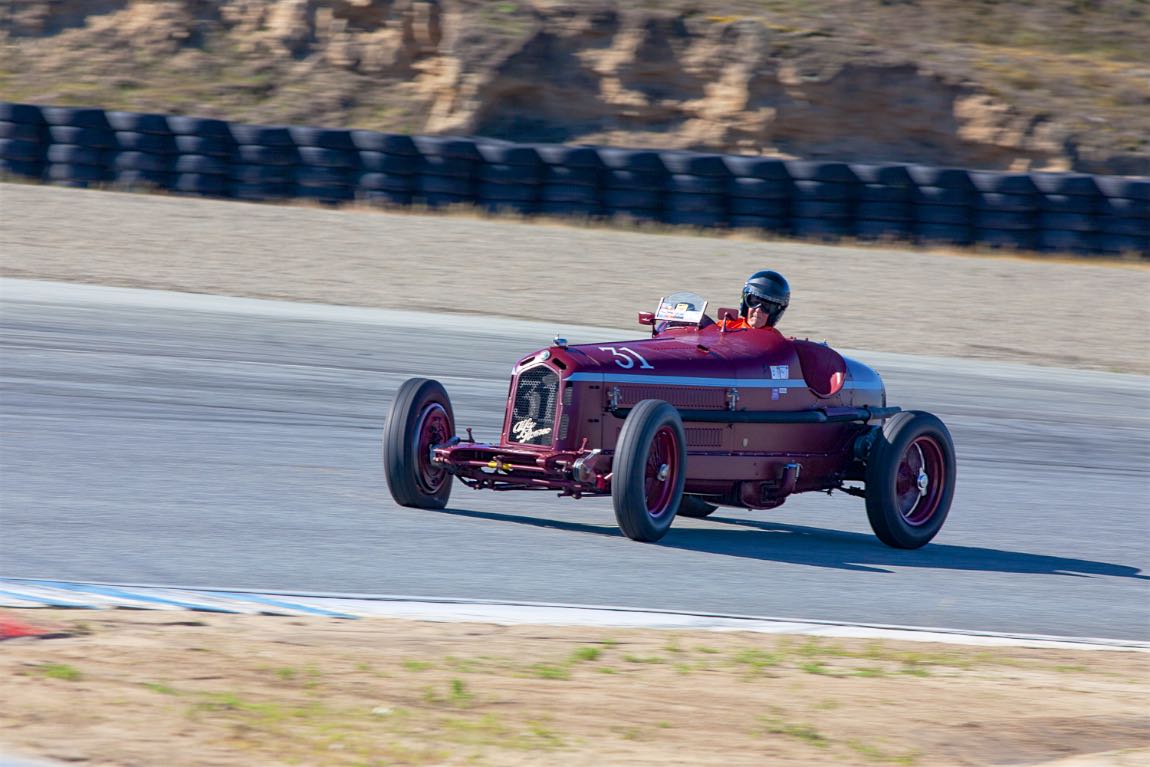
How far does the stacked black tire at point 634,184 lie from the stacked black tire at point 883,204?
8.41 ft

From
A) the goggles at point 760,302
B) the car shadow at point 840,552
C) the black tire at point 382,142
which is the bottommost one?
the car shadow at point 840,552

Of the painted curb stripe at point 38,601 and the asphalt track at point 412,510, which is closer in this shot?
the painted curb stripe at point 38,601

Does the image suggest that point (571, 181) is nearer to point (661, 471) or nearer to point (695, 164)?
point (695, 164)

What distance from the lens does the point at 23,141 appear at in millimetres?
21453

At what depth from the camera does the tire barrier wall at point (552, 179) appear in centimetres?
2148

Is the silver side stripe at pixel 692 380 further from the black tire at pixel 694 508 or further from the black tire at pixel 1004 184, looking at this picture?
the black tire at pixel 1004 184

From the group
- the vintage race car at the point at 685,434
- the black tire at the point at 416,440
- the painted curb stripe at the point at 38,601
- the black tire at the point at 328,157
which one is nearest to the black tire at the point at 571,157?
the black tire at the point at 328,157

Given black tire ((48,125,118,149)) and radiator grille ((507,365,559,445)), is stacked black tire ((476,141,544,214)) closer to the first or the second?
black tire ((48,125,118,149))

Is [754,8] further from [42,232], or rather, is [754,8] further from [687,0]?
[42,232]

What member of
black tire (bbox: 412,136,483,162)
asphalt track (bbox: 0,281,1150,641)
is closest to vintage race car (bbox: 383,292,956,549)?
asphalt track (bbox: 0,281,1150,641)

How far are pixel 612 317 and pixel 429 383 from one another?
9436mm

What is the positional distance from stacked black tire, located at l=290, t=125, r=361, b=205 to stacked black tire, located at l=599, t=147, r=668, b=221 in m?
3.26

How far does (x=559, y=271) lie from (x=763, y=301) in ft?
34.7

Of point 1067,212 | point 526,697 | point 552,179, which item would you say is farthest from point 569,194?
point 526,697
